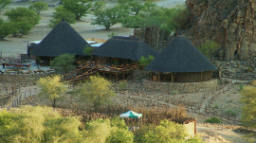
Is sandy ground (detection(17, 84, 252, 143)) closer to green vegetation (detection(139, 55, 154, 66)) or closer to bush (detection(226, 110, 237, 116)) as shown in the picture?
bush (detection(226, 110, 237, 116))

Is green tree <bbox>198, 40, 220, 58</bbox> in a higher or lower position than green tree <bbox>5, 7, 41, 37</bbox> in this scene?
lower

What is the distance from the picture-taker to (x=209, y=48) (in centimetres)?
4128

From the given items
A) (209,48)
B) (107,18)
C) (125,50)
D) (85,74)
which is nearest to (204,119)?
(85,74)

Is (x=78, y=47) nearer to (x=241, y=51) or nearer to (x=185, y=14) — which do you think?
(x=185, y=14)

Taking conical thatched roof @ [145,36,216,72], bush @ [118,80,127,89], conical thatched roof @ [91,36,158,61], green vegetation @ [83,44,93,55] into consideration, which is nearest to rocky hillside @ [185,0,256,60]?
conical thatched roof @ [145,36,216,72]

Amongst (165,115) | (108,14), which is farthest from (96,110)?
(108,14)

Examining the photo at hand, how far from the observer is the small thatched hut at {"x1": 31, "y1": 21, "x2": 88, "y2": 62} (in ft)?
141

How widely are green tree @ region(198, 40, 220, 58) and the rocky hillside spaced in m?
0.79

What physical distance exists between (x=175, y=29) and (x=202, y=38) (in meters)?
6.80

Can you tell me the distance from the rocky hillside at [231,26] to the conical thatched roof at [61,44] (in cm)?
1378

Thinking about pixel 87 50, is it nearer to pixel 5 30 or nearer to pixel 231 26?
pixel 231 26

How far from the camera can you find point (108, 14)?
7512 cm

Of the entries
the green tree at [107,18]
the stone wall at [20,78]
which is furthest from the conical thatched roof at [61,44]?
the green tree at [107,18]

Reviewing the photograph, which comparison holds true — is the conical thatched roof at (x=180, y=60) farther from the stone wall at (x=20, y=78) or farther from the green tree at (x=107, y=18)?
the green tree at (x=107, y=18)
